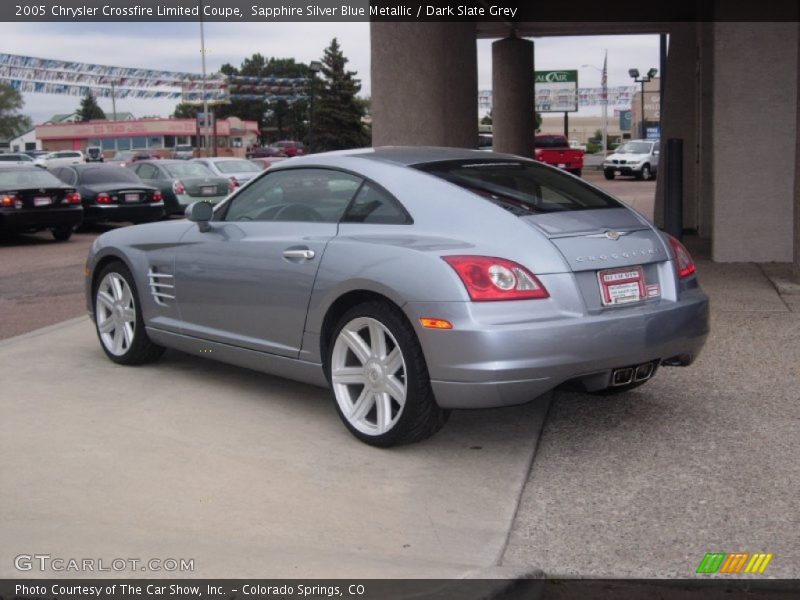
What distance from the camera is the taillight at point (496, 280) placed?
500 centimetres

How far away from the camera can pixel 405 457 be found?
17.6 feet

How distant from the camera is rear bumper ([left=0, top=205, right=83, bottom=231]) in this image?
1811 cm

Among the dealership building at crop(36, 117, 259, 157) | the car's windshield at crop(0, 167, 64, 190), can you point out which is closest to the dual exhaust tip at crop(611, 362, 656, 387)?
the car's windshield at crop(0, 167, 64, 190)

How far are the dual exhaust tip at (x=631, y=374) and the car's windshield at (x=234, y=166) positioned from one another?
20.2m

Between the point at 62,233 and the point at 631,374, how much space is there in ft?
51.7

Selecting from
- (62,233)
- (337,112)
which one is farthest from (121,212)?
(337,112)

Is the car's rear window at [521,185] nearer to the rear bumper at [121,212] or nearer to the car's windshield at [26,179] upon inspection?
the car's windshield at [26,179]

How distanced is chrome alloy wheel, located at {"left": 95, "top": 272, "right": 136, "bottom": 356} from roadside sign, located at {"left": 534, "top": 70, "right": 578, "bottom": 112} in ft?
220

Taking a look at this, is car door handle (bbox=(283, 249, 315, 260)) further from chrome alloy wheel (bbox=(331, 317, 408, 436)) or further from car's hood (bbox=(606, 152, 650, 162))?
car's hood (bbox=(606, 152, 650, 162))

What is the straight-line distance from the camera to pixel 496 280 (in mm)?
5027

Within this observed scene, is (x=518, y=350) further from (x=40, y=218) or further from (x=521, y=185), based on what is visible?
(x=40, y=218)

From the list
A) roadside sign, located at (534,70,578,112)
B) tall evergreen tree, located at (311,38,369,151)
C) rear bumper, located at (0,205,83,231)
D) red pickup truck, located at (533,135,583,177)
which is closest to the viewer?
rear bumper, located at (0,205,83,231)

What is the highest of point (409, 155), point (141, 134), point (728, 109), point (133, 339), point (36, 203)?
point (141, 134)

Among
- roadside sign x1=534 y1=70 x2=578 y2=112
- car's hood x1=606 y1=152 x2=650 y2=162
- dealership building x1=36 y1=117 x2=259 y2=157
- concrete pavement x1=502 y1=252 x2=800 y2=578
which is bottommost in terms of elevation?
concrete pavement x1=502 y1=252 x2=800 y2=578
